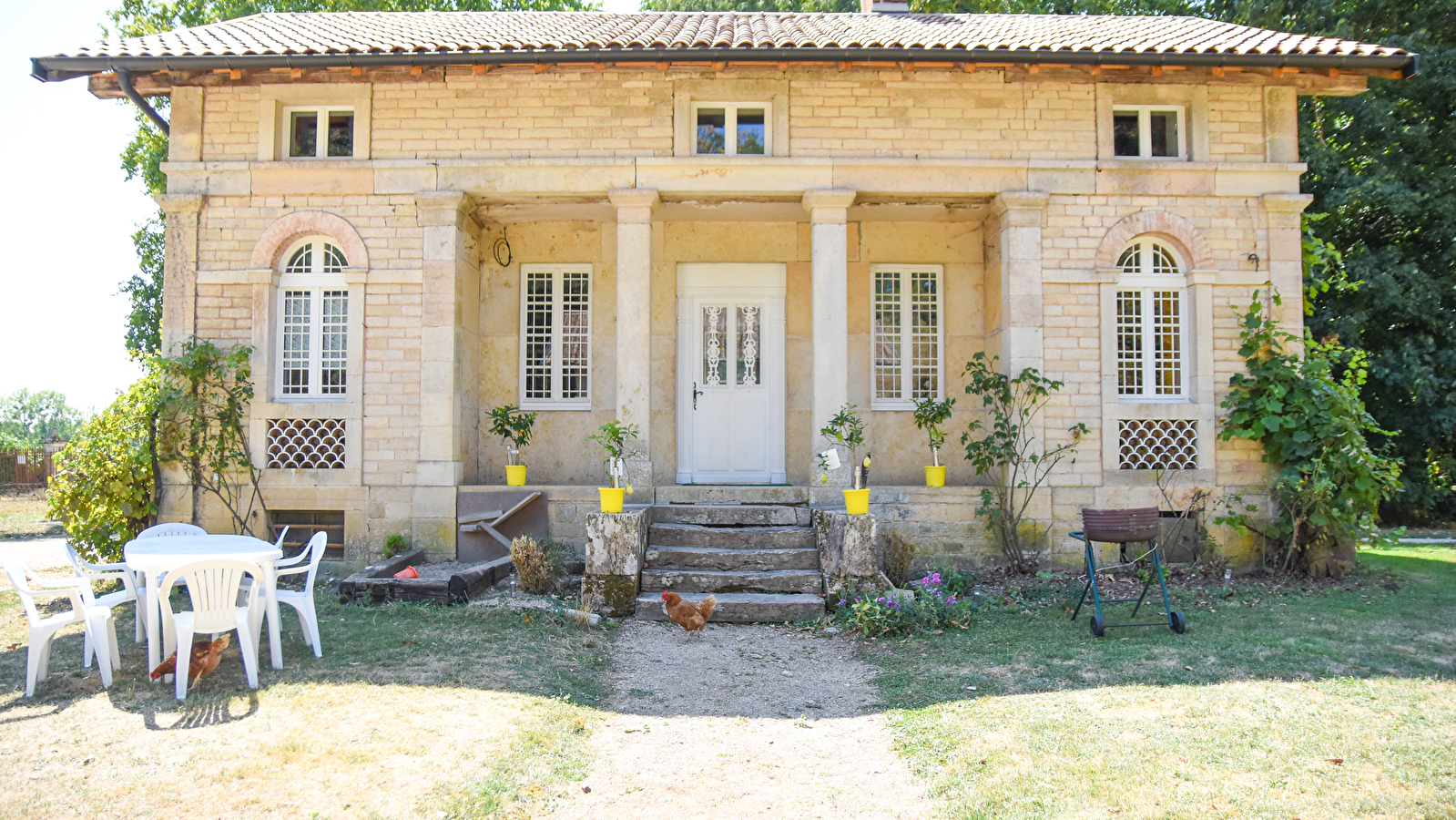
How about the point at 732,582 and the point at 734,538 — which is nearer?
the point at 732,582

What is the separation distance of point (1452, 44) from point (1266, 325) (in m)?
8.36

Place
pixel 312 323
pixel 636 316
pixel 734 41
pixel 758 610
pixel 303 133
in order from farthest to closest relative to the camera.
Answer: pixel 303 133 < pixel 312 323 < pixel 734 41 < pixel 636 316 < pixel 758 610

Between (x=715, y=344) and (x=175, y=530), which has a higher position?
(x=715, y=344)

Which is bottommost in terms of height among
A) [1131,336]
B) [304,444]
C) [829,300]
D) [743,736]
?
[743,736]

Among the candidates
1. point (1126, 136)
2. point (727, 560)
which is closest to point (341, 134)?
point (727, 560)

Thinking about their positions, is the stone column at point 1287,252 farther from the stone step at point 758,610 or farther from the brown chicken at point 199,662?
the brown chicken at point 199,662

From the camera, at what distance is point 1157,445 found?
27.9ft

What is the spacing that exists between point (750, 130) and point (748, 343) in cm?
247

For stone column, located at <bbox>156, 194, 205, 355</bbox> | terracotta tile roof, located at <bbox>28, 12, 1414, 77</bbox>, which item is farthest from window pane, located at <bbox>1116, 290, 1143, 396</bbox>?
stone column, located at <bbox>156, 194, 205, 355</bbox>

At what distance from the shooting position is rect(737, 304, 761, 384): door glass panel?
9805 mm

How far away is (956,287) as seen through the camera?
979 centimetres

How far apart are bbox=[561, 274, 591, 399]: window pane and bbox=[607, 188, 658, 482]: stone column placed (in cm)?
179

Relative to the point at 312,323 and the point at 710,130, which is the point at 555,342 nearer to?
the point at 312,323

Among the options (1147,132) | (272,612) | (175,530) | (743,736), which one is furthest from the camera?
(1147,132)
